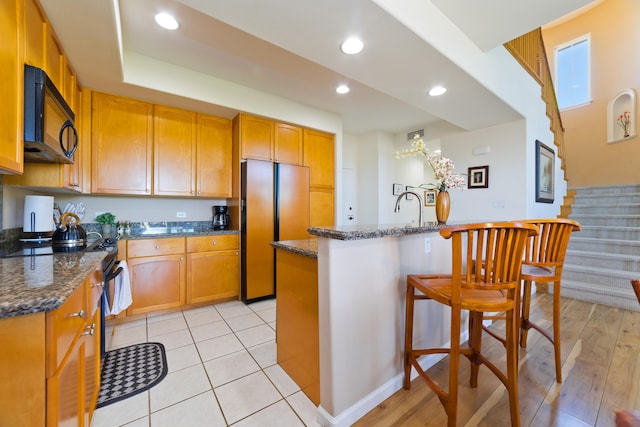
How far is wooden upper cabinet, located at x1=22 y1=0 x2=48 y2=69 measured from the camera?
129cm

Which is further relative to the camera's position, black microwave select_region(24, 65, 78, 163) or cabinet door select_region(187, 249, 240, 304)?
cabinet door select_region(187, 249, 240, 304)

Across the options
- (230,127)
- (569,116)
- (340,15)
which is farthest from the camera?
(569,116)

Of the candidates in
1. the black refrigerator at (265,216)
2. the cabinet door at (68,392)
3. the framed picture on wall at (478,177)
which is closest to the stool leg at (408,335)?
the cabinet door at (68,392)

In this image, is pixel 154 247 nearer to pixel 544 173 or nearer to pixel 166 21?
pixel 166 21

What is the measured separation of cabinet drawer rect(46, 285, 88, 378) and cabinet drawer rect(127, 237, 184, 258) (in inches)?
71.0

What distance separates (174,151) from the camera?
9.83 ft

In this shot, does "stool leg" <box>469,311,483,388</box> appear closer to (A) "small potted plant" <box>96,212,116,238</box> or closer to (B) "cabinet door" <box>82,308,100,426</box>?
(B) "cabinet door" <box>82,308,100,426</box>

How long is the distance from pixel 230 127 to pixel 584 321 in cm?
452

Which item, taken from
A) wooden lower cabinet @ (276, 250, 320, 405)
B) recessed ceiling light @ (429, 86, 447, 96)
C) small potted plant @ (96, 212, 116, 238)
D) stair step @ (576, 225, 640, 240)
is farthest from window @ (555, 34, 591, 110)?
small potted plant @ (96, 212, 116, 238)

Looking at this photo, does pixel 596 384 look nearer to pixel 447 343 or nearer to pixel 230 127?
pixel 447 343

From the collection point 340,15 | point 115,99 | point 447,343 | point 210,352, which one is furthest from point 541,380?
point 115,99

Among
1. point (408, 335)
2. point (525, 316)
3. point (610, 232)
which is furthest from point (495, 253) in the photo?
point (610, 232)

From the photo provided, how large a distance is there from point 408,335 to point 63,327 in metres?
1.61

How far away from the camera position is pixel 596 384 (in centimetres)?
162
